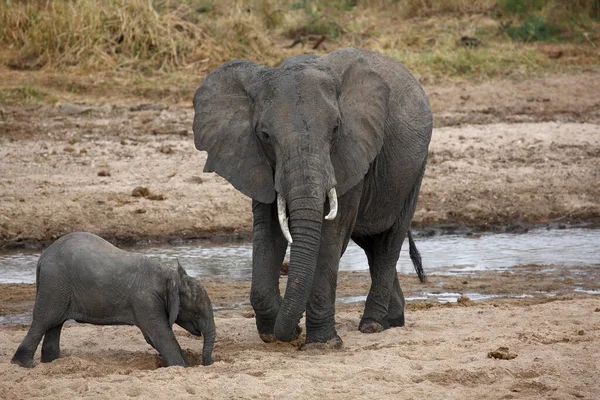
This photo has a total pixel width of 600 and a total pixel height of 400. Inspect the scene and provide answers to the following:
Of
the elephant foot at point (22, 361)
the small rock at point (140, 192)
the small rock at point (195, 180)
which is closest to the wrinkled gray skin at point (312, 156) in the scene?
the elephant foot at point (22, 361)

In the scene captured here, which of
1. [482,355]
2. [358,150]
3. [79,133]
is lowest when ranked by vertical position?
[79,133]

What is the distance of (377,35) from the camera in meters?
19.3

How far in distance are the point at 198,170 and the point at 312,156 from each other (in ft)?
20.5

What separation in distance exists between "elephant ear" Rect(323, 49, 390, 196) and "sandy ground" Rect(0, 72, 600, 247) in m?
4.24

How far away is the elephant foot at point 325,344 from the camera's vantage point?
23.6 ft

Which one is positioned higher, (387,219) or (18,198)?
(387,219)

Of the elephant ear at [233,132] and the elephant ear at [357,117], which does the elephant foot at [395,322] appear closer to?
the elephant ear at [357,117]

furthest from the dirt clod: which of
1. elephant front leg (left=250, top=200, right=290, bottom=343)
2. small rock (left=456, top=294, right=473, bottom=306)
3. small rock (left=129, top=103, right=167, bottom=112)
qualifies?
elephant front leg (left=250, top=200, right=290, bottom=343)

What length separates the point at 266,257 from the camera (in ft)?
23.5

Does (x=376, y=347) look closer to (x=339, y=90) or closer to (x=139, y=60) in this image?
(x=339, y=90)

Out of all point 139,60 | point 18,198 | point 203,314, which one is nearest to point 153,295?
point 203,314

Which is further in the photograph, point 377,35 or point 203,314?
point 377,35

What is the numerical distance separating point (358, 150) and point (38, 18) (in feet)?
36.4

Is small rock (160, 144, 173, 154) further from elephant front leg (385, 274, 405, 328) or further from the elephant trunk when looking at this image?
the elephant trunk
